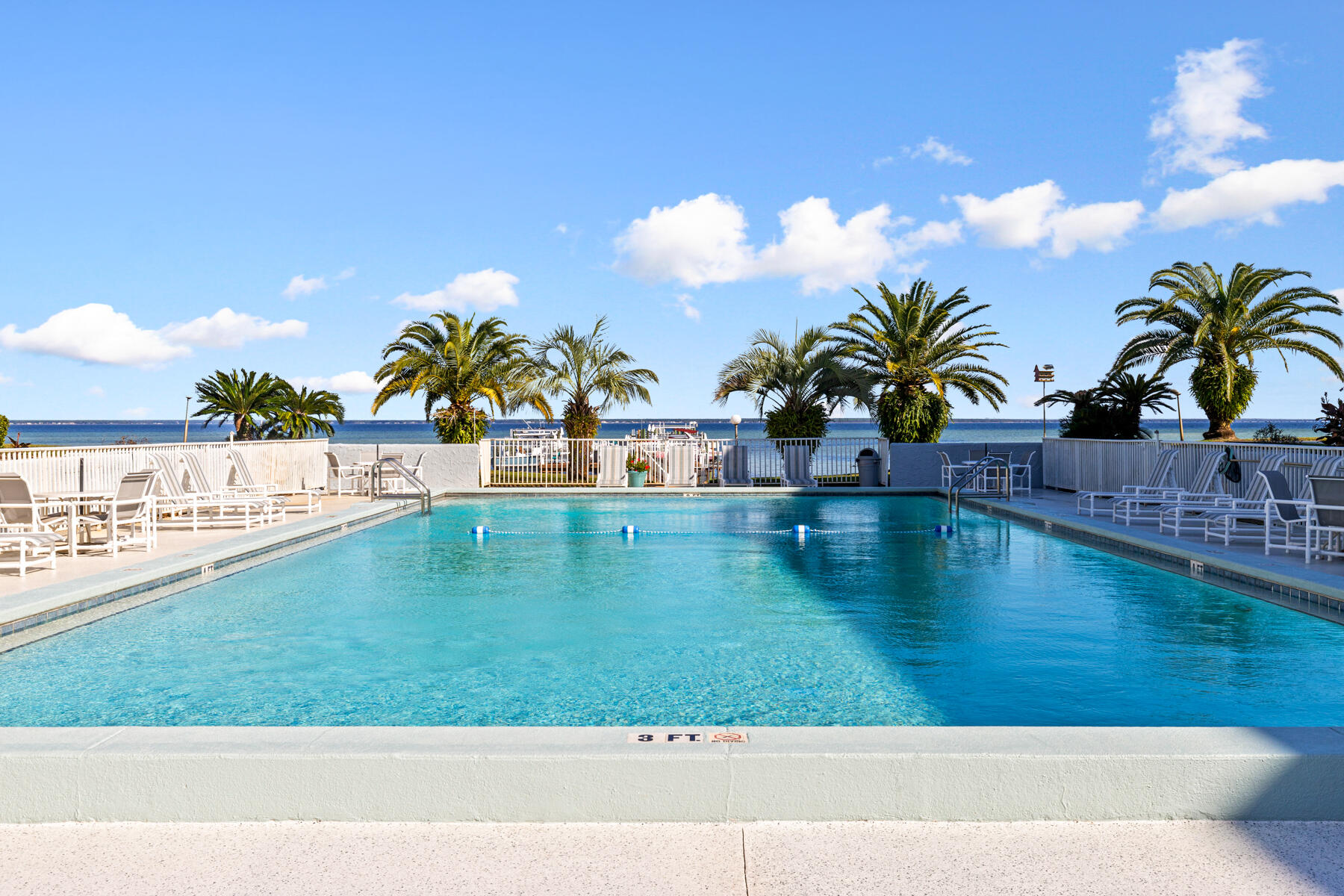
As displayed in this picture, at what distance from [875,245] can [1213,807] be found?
28.7 metres

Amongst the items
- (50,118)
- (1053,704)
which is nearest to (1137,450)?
(1053,704)

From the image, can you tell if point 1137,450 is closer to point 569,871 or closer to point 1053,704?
point 1053,704

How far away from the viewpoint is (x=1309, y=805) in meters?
2.98

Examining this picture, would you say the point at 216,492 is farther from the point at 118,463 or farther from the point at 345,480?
the point at 345,480

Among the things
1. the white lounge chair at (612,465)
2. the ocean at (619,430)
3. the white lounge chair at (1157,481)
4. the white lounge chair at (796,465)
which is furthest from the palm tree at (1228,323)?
the ocean at (619,430)

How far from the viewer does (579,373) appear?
24.4 meters

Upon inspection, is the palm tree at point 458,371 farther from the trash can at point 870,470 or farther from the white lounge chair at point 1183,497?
the white lounge chair at point 1183,497

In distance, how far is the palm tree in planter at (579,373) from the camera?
24.3 m

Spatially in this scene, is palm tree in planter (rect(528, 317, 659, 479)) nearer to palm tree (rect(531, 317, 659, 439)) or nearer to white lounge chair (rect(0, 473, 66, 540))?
palm tree (rect(531, 317, 659, 439))

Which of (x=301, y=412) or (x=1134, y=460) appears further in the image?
(x=301, y=412)

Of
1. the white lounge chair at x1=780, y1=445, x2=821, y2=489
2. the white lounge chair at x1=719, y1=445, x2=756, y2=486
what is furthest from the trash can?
the white lounge chair at x1=719, y1=445, x2=756, y2=486

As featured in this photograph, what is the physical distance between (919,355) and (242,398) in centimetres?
2262

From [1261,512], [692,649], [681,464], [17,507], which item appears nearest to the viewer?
[692,649]

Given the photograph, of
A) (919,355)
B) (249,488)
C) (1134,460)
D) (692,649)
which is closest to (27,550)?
(249,488)
